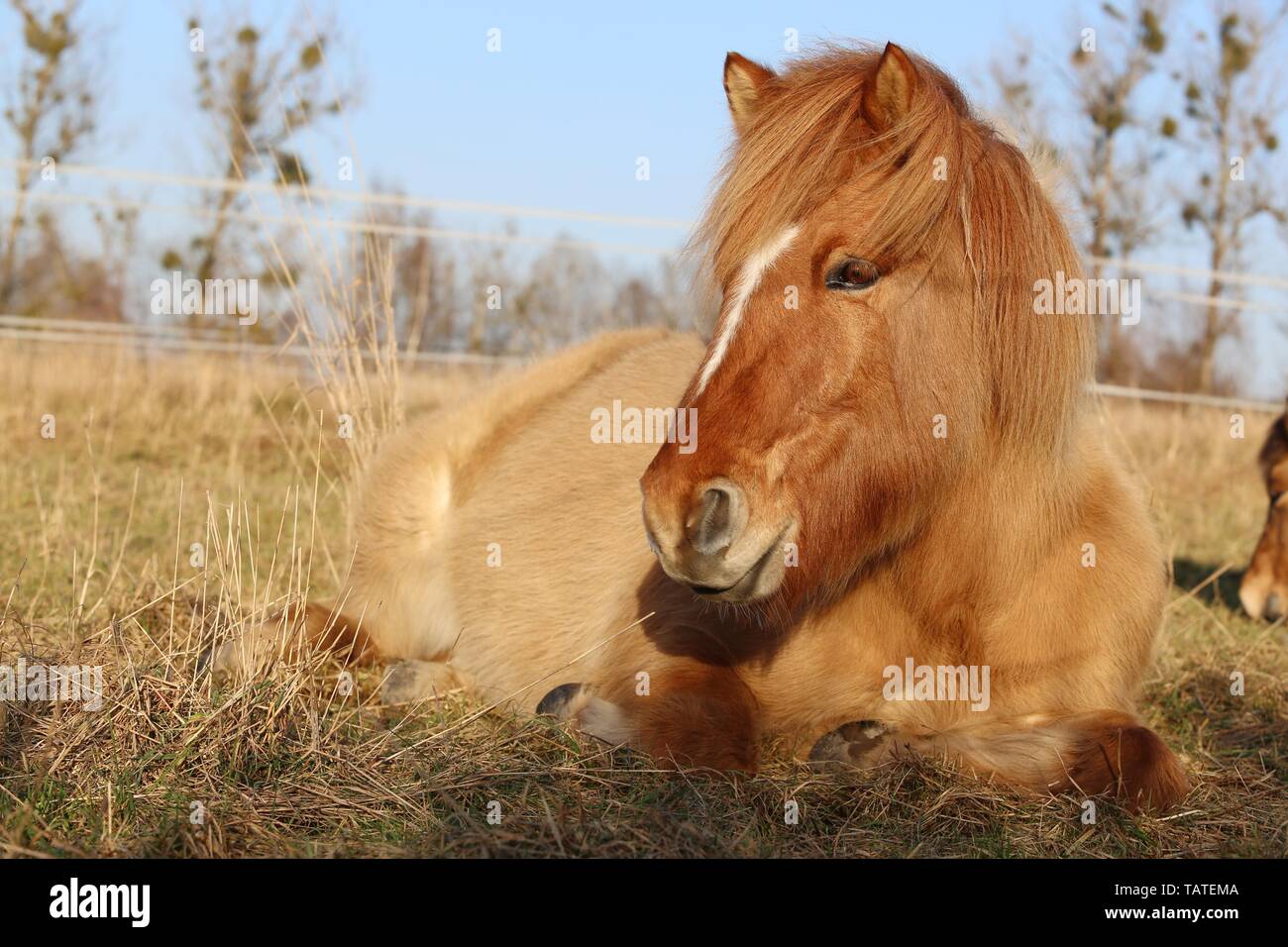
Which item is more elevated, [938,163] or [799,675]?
[938,163]

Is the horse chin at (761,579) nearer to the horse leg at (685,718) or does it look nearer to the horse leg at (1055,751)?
the horse leg at (685,718)

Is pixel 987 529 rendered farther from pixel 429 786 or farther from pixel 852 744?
pixel 429 786

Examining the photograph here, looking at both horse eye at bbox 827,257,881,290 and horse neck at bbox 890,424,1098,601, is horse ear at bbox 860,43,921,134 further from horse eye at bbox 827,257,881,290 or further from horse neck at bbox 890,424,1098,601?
horse neck at bbox 890,424,1098,601

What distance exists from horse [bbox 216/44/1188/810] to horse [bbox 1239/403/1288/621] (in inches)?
109

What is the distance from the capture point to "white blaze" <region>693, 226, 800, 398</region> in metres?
2.66

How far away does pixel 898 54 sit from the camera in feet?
8.79

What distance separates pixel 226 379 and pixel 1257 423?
446 inches

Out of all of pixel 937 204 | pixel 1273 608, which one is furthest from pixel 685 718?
pixel 1273 608

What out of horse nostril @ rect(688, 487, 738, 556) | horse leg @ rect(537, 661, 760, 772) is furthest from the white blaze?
horse leg @ rect(537, 661, 760, 772)

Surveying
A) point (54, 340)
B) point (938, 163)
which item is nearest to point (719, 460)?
point (938, 163)

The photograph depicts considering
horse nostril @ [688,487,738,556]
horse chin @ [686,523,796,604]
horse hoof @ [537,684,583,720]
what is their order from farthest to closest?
1. horse hoof @ [537,684,583,720]
2. horse chin @ [686,523,796,604]
3. horse nostril @ [688,487,738,556]

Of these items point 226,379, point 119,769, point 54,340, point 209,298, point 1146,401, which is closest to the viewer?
point 119,769

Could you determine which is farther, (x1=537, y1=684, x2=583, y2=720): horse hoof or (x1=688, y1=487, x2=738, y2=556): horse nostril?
(x1=537, y1=684, x2=583, y2=720): horse hoof

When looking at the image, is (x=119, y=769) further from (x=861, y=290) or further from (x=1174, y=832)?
(x=1174, y=832)
